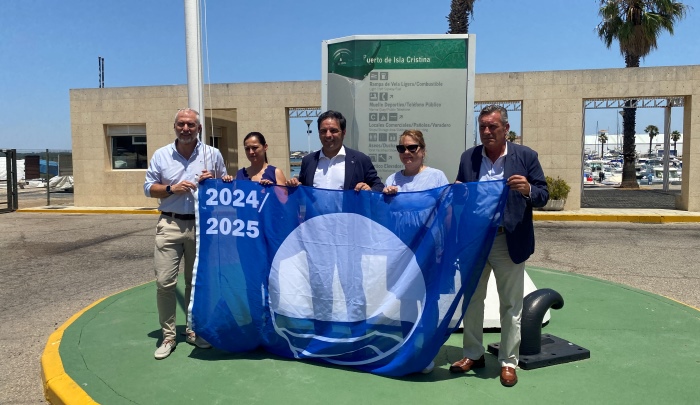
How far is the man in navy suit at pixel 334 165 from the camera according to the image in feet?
14.1

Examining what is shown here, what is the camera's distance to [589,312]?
5.71 meters

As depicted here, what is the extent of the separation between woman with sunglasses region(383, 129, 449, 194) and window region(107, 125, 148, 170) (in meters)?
16.9

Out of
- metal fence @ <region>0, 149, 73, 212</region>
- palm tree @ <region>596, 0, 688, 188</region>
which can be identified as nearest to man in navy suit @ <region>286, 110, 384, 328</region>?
metal fence @ <region>0, 149, 73, 212</region>

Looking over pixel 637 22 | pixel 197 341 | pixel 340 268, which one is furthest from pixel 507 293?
pixel 637 22

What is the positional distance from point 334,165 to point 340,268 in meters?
Result: 0.85

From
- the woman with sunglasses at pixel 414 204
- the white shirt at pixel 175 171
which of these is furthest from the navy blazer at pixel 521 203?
the white shirt at pixel 175 171

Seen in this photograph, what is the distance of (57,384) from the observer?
398 centimetres

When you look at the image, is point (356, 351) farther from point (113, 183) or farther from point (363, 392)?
point (113, 183)

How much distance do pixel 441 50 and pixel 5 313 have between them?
576cm

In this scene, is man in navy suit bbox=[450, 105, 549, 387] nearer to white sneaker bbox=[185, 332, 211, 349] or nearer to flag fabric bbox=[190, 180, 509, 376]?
flag fabric bbox=[190, 180, 509, 376]

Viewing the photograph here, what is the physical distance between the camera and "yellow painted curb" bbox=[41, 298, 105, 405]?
377 cm

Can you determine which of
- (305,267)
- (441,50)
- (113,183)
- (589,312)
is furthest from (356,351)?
(113,183)

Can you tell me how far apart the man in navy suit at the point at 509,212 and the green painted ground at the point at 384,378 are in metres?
0.32

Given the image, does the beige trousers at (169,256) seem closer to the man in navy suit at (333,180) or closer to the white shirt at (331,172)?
the man in navy suit at (333,180)
